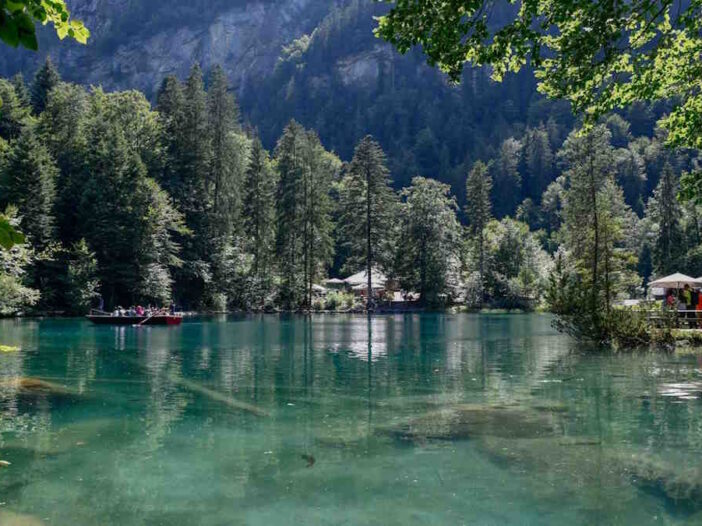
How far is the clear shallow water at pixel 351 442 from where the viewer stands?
7.14 metres

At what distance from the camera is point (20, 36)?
72.5 inches

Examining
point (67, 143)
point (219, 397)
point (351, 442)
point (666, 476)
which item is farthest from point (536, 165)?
point (666, 476)

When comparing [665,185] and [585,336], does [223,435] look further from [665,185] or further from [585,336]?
[665,185]

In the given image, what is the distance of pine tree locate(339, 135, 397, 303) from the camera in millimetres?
68438

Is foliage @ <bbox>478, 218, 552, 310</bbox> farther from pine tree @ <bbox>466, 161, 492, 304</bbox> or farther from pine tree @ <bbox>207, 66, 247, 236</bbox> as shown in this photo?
pine tree @ <bbox>207, 66, 247, 236</bbox>

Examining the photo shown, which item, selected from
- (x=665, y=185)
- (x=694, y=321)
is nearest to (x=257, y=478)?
(x=694, y=321)

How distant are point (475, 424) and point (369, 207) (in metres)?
57.8

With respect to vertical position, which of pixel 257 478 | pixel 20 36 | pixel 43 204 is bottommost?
pixel 257 478

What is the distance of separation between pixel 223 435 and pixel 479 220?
6458 cm

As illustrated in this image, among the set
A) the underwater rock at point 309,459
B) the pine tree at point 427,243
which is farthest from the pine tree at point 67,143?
the underwater rock at point 309,459

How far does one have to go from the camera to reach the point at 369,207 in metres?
68.6

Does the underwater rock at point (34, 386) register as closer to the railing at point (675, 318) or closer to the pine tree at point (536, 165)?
the railing at point (675, 318)

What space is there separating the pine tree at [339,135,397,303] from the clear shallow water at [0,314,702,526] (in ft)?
158

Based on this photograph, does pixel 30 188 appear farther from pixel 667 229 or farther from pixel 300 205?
pixel 667 229
